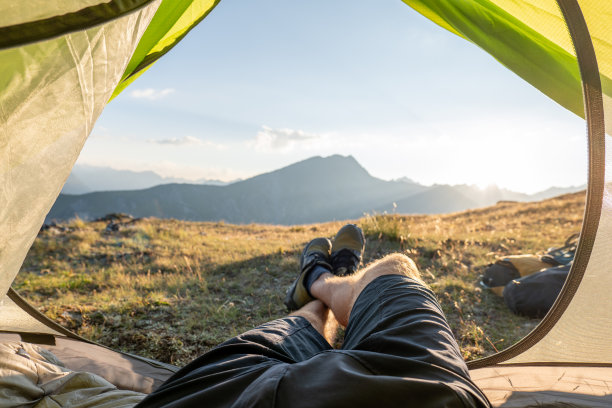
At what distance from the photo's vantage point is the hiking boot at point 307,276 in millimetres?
2432

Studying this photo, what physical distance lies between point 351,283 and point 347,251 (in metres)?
1.17

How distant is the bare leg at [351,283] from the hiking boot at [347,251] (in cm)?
38

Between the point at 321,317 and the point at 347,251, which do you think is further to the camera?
the point at 347,251

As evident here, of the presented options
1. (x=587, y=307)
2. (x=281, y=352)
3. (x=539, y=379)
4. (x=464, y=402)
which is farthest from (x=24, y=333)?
(x=587, y=307)

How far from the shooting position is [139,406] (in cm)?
86

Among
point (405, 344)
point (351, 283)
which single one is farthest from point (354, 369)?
point (351, 283)

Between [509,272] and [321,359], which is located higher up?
[321,359]

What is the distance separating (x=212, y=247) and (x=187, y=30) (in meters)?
4.09

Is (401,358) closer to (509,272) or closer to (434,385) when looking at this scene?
(434,385)

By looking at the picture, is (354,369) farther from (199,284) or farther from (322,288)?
(199,284)

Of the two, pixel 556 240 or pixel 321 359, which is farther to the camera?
pixel 556 240

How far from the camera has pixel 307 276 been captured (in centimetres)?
257

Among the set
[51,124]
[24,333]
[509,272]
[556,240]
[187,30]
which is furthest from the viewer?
[556,240]

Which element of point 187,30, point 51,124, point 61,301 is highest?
point 187,30
